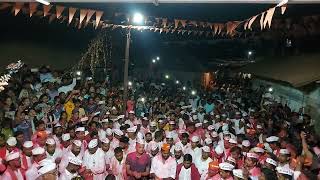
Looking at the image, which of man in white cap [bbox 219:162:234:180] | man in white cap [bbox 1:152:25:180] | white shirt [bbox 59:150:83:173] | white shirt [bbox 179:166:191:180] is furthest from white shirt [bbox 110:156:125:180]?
man in white cap [bbox 219:162:234:180]

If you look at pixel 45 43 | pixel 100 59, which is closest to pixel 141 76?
pixel 100 59

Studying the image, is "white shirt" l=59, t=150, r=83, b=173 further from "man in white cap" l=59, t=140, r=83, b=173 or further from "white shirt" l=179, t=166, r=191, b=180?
"white shirt" l=179, t=166, r=191, b=180

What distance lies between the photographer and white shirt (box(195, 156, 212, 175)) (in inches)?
350

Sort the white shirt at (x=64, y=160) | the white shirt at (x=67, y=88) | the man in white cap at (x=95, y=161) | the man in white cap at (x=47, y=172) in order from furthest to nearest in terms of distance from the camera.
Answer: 1. the white shirt at (x=67, y=88)
2. the man in white cap at (x=95, y=161)
3. the white shirt at (x=64, y=160)
4. the man in white cap at (x=47, y=172)

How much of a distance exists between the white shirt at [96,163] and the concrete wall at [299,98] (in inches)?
304

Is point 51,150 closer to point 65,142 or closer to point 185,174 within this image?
point 65,142

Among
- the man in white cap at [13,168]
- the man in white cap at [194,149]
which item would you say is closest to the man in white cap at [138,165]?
the man in white cap at [194,149]

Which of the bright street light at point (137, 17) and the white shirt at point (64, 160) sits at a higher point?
the bright street light at point (137, 17)

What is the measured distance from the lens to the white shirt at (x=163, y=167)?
8.64 meters

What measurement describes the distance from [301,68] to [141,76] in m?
18.0

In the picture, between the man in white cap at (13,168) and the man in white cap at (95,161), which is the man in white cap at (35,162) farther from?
the man in white cap at (95,161)

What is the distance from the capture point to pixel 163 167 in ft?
28.6

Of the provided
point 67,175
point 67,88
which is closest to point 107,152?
point 67,175

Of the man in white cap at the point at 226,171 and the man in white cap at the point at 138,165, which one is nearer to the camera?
the man in white cap at the point at 226,171
